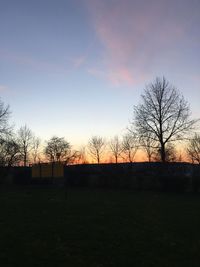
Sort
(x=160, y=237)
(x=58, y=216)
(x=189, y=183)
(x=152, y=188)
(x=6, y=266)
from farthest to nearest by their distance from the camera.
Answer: (x=152, y=188), (x=189, y=183), (x=58, y=216), (x=160, y=237), (x=6, y=266)

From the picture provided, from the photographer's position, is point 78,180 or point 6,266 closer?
point 6,266

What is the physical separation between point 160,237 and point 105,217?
380cm

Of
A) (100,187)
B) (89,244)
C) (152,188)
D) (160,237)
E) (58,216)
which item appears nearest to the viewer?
(89,244)

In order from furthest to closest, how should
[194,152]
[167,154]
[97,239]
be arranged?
[194,152] → [167,154] → [97,239]

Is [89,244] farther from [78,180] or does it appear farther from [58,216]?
[78,180]

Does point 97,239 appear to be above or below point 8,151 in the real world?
below

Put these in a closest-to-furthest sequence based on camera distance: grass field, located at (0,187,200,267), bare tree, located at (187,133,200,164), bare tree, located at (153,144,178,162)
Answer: grass field, located at (0,187,200,267) < bare tree, located at (153,144,178,162) < bare tree, located at (187,133,200,164)

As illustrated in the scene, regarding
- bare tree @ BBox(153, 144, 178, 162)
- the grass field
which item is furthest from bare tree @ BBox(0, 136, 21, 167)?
the grass field

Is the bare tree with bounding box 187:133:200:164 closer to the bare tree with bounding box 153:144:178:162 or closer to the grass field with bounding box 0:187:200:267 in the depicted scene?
the bare tree with bounding box 153:144:178:162

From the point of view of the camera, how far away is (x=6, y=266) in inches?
262

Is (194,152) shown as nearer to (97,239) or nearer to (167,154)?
(167,154)

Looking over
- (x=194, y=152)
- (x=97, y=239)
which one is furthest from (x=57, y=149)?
(x=97, y=239)

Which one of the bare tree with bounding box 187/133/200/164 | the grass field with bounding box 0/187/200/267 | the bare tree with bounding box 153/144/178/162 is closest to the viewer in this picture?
the grass field with bounding box 0/187/200/267

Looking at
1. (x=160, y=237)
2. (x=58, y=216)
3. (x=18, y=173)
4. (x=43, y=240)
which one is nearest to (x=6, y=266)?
(x=43, y=240)
